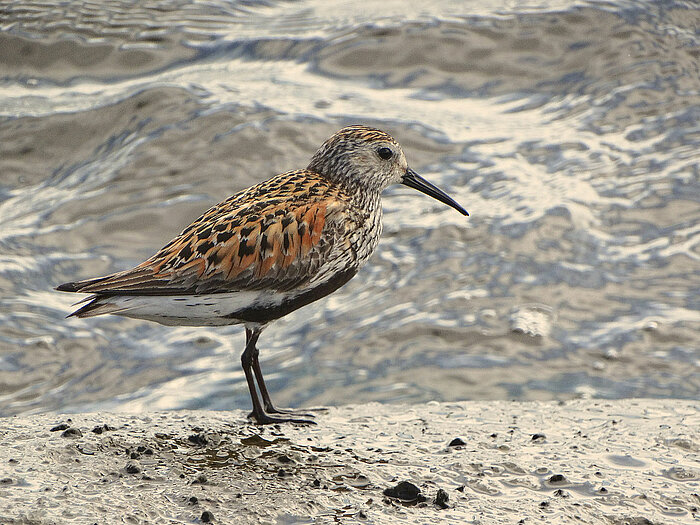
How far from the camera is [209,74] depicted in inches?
469

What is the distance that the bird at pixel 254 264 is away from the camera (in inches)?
216

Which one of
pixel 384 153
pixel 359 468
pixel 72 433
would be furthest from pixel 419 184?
pixel 72 433

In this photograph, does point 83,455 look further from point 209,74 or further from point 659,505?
point 209,74

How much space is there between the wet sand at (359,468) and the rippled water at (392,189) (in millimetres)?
1309

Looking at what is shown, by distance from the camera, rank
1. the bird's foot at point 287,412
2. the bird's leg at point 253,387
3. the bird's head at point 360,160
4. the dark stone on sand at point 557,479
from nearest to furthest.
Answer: the dark stone on sand at point 557,479 < the bird's leg at point 253,387 < the bird's foot at point 287,412 < the bird's head at point 360,160

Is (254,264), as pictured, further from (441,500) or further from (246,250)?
(441,500)

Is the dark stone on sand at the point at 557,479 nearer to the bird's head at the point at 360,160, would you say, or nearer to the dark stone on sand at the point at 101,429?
the bird's head at the point at 360,160

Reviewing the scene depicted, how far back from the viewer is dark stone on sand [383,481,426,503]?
4.76 metres

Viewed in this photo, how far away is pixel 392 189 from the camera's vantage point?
1052cm

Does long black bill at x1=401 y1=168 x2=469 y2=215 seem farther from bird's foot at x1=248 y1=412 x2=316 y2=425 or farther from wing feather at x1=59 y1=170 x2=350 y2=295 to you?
bird's foot at x1=248 y1=412 x2=316 y2=425

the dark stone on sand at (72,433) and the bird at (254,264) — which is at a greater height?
the bird at (254,264)

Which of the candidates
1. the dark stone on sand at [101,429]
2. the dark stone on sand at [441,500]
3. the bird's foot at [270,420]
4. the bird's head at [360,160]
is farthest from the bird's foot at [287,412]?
the dark stone on sand at [441,500]

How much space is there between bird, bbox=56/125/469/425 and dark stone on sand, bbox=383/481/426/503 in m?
1.46

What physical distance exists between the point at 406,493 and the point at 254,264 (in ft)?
5.54
